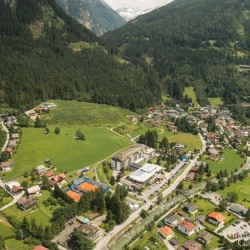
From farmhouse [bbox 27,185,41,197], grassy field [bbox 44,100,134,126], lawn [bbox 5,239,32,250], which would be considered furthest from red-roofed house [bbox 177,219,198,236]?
grassy field [bbox 44,100,134,126]

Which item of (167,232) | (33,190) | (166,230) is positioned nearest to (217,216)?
(166,230)

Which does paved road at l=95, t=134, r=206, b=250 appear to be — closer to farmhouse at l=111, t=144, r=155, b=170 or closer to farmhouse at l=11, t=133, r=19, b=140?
farmhouse at l=111, t=144, r=155, b=170

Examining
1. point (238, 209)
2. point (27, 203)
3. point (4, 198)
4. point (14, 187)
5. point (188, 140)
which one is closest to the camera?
point (27, 203)

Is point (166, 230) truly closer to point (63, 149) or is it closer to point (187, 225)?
point (187, 225)

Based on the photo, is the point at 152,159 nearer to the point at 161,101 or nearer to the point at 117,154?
the point at 117,154

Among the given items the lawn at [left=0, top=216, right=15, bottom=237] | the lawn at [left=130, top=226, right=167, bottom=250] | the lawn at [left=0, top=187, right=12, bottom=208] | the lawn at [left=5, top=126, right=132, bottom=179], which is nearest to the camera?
the lawn at [left=0, top=216, right=15, bottom=237]

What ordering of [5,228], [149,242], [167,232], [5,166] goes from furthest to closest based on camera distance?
1. [5,166]
2. [167,232]
3. [149,242]
4. [5,228]

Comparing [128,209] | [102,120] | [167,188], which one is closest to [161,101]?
[102,120]
